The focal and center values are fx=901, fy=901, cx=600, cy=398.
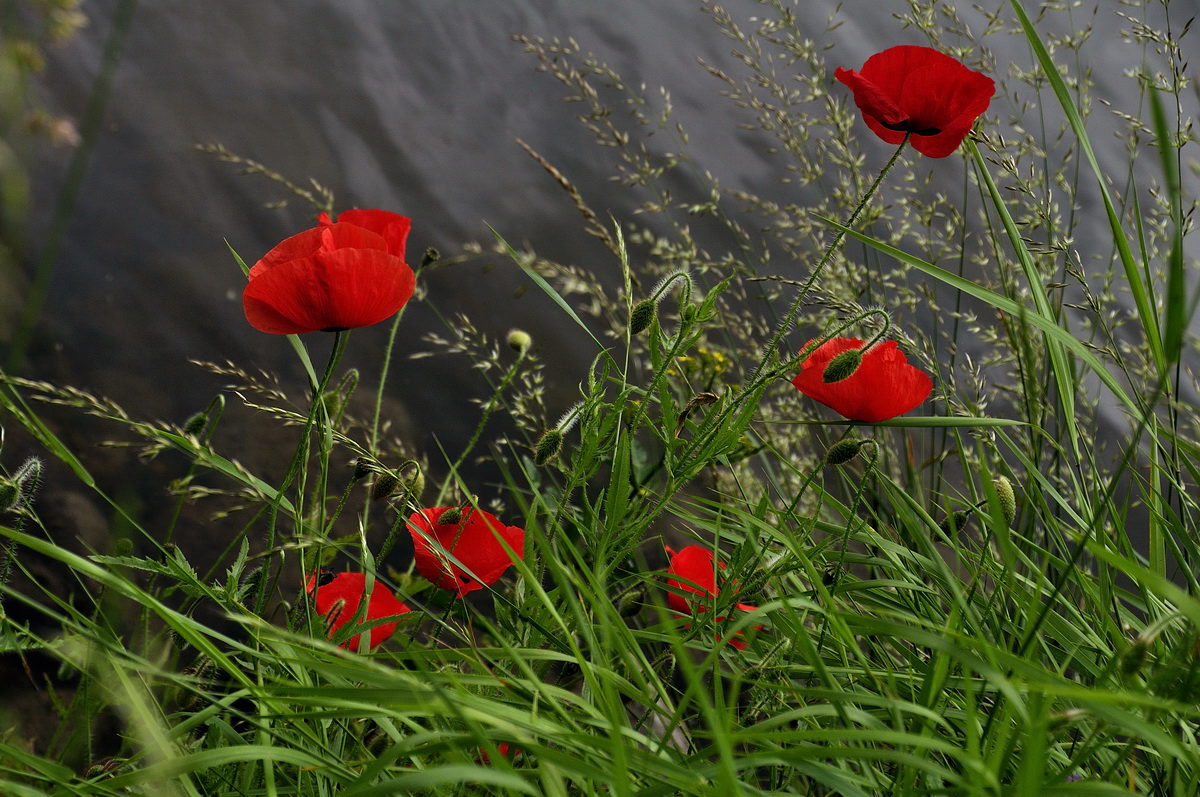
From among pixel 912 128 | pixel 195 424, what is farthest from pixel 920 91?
pixel 195 424

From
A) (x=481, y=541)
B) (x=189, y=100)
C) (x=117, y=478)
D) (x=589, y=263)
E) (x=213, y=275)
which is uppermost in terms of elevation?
(x=481, y=541)

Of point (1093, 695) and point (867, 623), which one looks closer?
point (1093, 695)

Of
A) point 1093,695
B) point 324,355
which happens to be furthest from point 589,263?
point 1093,695

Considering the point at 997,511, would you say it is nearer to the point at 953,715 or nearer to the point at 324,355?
the point at 953,715

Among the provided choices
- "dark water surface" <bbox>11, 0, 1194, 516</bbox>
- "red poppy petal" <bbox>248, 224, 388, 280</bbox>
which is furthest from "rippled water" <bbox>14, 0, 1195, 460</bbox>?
"red poppy petal" <bbox>248, 224, 388, 280</bbox>

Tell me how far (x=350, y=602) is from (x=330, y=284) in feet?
0.80

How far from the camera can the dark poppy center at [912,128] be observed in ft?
2.01

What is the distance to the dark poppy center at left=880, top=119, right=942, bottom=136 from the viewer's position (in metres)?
0.61

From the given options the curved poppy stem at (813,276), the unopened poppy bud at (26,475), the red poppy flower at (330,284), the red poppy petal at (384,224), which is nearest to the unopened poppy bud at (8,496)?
the unopened poppy bud at (26,475)

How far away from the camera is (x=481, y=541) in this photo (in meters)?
0.62

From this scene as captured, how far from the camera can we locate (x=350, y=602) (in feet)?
2.16

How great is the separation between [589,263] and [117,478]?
2.98 ft

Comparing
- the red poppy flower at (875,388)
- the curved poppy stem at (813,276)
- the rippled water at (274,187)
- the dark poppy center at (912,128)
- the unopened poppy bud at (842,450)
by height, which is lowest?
the rippled water at (274,187)

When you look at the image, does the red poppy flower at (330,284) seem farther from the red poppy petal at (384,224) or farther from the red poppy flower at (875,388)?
the red poppy flower at (875,388)
